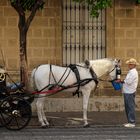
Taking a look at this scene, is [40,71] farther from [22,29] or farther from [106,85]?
[106,85]


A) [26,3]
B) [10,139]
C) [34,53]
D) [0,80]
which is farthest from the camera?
[34,53]

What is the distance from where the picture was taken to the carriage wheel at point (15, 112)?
1337 cm

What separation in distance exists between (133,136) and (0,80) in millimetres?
3313

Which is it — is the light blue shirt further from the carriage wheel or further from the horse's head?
the carriage wheel

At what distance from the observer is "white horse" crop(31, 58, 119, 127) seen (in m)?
14.1

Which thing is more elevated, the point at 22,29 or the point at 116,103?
the point at 22,29

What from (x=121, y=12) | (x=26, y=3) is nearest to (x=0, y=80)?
(x=26, y=3)

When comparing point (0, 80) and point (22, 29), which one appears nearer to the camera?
point (0, 80)

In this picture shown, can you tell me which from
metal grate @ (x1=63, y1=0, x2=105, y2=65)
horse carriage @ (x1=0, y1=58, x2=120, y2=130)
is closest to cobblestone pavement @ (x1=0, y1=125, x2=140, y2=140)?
horse carriage @ (x1=0, y1=58, x2=120, y2=130)

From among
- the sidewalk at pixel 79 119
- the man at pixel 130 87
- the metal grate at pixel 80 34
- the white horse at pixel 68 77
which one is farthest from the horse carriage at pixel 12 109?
the metal grate at pixel 80 34

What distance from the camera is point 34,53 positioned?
17.5m

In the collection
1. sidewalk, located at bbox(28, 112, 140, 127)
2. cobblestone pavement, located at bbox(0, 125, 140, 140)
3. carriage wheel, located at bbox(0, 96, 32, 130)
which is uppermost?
carriage wheel, located at bbox(0, 96, 32, 130)

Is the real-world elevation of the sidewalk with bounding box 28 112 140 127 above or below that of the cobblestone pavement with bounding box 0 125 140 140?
below

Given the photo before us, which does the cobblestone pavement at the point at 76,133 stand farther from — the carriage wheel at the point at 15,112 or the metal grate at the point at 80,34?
the metal grate at the point at 80,34
